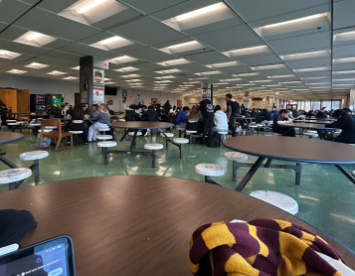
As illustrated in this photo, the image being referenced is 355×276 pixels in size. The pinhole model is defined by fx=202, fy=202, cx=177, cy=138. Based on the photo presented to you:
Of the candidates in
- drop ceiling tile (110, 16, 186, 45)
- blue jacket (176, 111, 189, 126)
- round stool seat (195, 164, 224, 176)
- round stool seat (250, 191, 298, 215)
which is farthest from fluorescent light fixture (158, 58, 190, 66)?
round stool seat (250, 191, 298, 215)

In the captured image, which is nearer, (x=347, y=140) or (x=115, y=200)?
(x=115, y=200)

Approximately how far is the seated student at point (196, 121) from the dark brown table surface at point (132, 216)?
5.15 meters

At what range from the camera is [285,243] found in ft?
1.31

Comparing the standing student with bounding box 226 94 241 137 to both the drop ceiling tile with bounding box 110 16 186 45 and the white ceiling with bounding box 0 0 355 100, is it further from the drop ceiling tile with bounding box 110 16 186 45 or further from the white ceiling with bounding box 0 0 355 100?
the drop ceiling tile with bounding box 110 16 186 45

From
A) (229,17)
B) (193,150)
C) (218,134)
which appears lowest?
(193,150)

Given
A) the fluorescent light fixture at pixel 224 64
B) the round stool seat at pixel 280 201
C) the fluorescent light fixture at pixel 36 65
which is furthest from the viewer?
the fluorescent light fixture at pixel 36 65

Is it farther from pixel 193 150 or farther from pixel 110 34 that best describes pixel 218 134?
pixel 110 34

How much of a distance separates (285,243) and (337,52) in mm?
7509

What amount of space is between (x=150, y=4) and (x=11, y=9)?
2.65 meters

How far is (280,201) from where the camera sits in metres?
1.42

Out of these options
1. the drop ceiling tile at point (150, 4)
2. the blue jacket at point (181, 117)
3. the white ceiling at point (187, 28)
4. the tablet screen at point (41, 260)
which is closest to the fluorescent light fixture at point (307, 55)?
the white ceiling at point (187, 28)

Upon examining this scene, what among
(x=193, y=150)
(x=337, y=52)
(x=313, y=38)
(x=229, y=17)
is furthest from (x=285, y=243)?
(x=337, y=52)

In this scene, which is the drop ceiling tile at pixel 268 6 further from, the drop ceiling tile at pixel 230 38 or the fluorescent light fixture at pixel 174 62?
the fluorescent light fixture at pixel 174 62

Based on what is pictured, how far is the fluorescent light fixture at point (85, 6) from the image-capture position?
12.2 ft
